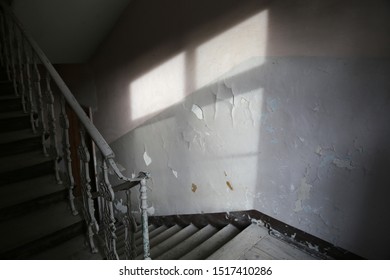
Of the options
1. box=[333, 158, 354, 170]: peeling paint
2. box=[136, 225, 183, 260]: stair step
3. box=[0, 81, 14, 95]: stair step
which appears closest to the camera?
box=[333, 158, 354, 170]: peeling paint

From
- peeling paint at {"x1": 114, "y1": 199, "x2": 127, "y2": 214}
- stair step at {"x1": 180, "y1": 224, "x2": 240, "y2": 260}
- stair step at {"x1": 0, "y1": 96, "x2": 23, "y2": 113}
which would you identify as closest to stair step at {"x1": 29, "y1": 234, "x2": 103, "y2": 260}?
stair step at {"x1": 180, "y1": 224, "x2": 240, "y2": 260}

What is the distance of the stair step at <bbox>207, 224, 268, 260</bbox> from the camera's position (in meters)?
2.40

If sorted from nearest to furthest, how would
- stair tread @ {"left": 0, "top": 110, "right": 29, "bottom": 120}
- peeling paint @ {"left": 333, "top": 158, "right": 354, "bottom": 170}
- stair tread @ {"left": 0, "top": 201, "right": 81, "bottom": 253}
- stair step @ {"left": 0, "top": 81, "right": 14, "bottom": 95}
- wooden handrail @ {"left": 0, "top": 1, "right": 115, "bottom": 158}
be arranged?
wooden handrail @ {"left": 0, "top": 1, "right": 115, "bottom": 158} → stair tread @ {"left": 0, "top": 201, "right": 81, "bottom": 253} → peeling paint @ {"left": 333, "top": 158, "right": 354, "bottom": 170} → stair tread @ {"left": 0, "top": 110, "right": 29, "bottom": 120} → stair step @ {"left": 0, "top": 81, "right": 14, "bottom": 95}

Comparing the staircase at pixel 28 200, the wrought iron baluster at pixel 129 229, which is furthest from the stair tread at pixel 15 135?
the wrought iron baluster at pixel 129 229

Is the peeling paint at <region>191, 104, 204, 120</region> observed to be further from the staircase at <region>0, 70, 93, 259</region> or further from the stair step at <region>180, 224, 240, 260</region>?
the staircase at <region>0, 70, 93, 259</region>

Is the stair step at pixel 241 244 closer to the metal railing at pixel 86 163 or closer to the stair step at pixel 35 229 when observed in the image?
the metal railing at pixel 86 163

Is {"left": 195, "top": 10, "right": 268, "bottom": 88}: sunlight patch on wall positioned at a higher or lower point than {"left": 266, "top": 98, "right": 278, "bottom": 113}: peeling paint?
higher

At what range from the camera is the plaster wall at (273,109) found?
6.38 feet

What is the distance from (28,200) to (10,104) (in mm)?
1068

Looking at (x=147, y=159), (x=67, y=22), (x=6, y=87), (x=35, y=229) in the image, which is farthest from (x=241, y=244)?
(x=67, y=22)

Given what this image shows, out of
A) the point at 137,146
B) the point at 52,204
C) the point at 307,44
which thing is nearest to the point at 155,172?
the point at 137,146

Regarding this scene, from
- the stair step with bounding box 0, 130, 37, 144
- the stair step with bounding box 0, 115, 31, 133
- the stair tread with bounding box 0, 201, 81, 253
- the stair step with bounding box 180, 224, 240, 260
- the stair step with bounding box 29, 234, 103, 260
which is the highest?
the stair step with bounding box 0, 115, 31, 133

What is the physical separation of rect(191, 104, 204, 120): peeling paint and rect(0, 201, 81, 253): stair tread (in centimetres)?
151

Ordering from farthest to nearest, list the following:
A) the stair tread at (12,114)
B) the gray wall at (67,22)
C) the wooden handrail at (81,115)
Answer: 1. the gray wall at (67,22)
2. the stair tread at (12,114)
3. the wooden handrail at (81,115)
